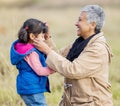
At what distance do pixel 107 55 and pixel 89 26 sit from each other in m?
0.35

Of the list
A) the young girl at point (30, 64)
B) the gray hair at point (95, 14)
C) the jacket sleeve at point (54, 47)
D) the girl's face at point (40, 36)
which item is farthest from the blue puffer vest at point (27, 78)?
the gray hair at point (95, 14)

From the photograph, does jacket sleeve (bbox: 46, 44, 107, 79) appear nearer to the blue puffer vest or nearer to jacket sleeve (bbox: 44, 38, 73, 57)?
the blue puffer vest

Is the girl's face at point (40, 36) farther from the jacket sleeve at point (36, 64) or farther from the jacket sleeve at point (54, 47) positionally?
the jacket sleeve at point (54, 47)

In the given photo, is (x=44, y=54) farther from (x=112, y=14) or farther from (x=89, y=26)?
(x=112, y=14)

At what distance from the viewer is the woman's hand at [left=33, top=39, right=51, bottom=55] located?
19.6 ft

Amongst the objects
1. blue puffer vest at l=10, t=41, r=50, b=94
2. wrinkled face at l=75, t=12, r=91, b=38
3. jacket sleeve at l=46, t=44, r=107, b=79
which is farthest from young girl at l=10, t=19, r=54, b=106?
wrinkled face at l=75, t=12, r=91, b=38

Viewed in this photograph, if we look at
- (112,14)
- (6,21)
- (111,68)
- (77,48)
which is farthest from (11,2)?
(77,48)

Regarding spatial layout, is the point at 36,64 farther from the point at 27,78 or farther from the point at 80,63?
the point at 80,63

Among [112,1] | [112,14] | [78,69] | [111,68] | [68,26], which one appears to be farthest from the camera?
[112,1]

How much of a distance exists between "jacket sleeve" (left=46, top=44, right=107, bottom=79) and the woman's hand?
0.05 meters

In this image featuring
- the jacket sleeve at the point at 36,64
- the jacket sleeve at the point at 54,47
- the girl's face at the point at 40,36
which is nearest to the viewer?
the jacket sleeve at the point at 36,64

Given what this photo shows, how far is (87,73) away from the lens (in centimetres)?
600

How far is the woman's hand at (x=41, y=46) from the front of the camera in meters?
5.98

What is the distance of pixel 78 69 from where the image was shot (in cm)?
595
